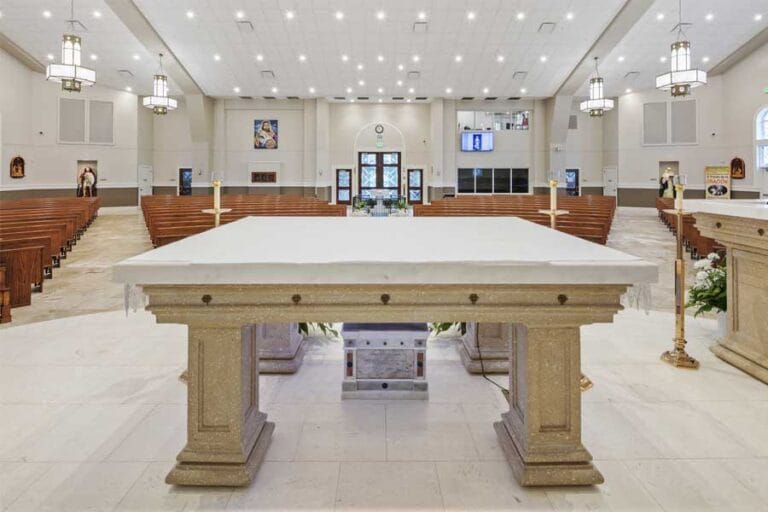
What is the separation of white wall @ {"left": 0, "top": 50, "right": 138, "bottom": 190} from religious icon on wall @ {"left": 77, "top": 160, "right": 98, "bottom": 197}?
6.9 inches

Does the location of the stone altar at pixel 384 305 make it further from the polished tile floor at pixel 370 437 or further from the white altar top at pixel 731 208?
the white altar top at pixel 731 208

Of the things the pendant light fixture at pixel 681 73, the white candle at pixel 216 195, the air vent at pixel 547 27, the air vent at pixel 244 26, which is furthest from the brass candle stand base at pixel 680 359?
the air vent at pixel 244 26

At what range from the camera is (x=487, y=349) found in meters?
3.30

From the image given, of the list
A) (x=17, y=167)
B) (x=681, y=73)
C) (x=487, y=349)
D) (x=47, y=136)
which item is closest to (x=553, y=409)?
(x=487, y=349)

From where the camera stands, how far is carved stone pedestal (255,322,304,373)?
3287 millimetres

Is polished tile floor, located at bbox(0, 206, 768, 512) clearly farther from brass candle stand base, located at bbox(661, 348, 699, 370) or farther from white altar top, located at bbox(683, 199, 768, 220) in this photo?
white altar top, located at bbox(683, 199, 768, 220)

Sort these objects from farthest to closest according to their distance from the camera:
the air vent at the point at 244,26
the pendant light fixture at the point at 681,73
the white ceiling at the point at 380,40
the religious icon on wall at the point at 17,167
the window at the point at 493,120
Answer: the window at the point at 493,120, the religious icon on wall at the point at 17,167, the air vent at the point at 244,26, the white ceiling at the point at 380,40, the pendant light fixture at the point at 681,73

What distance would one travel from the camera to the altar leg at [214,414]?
1.97 meters

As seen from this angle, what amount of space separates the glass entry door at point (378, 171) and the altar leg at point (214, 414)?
20.6 metres

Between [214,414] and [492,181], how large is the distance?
2126 cm

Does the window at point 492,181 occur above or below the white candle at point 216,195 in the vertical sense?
above

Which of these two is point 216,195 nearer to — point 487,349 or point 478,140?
point 487,349

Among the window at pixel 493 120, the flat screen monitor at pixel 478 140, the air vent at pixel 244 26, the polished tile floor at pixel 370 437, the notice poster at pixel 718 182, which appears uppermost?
the air vent at pixel 244 26

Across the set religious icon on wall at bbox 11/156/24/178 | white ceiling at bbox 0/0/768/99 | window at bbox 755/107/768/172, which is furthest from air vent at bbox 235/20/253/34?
window at bbox 755/107/768/172
